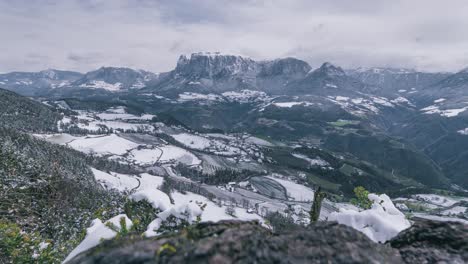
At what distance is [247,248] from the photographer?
877 cm

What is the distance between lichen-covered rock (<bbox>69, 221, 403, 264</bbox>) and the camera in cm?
841

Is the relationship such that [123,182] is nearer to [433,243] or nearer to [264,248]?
[264,248]

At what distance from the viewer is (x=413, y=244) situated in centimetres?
1059

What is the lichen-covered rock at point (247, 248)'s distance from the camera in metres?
8.41

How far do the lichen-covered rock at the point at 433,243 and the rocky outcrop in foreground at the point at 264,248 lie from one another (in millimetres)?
26

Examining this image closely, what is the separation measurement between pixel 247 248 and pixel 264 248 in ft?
1.55

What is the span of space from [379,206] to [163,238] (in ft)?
37.4

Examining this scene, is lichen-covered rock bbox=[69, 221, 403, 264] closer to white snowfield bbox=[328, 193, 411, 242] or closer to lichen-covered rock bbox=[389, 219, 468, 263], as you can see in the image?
lichen-covered rock bbox=[389, 219, 468, 263]

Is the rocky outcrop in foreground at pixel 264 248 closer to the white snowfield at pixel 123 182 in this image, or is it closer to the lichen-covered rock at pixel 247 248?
the lichen-covered rock at pixel 247 248

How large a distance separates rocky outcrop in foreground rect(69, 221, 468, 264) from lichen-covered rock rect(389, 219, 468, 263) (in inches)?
1.0

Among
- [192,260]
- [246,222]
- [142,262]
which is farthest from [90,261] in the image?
[246,222]

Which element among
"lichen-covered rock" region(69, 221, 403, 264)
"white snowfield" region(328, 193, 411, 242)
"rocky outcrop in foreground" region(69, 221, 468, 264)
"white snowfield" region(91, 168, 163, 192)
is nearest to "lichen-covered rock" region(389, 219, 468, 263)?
"rocky outcrop in foreground" region(69, 221, 468, 264)

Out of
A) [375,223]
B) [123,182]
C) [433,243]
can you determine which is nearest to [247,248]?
[433,243]

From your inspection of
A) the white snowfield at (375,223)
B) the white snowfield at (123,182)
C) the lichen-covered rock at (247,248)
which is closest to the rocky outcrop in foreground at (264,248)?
the lichen-covered rock at (247,248)
